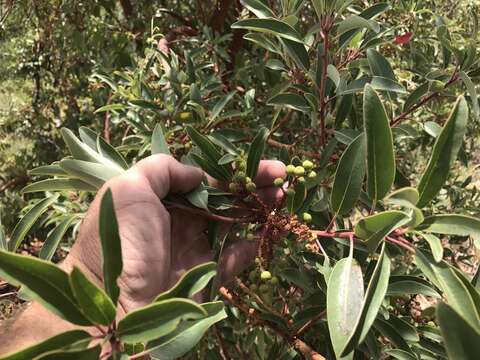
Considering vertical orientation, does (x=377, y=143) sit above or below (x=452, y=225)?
above

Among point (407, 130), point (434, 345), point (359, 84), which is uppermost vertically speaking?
point (359, 84)

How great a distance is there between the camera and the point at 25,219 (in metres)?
1.23

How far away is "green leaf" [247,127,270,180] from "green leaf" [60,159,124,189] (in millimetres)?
360

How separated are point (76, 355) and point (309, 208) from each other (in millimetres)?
849

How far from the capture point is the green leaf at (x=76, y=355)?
1.98 feet

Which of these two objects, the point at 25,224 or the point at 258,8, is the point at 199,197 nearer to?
the point at 25,224

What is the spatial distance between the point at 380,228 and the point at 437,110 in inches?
69.0

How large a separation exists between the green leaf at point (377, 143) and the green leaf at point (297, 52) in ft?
1.64

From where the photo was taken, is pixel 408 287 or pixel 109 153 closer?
pixel 408 287

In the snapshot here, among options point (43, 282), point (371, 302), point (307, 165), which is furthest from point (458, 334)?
point (307, 165)

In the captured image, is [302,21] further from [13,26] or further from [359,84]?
[13,26]

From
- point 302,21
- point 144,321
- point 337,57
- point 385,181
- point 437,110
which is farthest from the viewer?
point 302,21

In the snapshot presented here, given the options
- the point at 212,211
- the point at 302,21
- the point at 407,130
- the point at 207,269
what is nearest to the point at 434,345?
the point at 407,130

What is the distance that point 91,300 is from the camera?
643 mm
